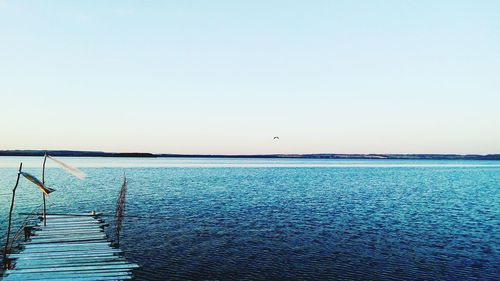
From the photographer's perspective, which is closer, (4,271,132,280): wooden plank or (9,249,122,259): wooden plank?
(4,271,132,280): wooden plank

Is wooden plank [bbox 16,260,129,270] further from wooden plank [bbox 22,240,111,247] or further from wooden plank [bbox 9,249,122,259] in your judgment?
wooden plank [bbox 22,240,111,247]

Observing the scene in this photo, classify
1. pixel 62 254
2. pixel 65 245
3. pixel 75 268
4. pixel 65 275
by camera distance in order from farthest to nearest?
pixel 65 245 → pixel 62 254 → pixel 75 268 → pixel 65 275

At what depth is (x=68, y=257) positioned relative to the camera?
62.5 ft

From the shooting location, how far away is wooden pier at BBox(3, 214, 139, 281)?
1664 centimetres

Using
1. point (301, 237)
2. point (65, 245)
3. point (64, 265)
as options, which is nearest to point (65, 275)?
point (64, 265)

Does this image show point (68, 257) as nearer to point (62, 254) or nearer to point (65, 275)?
point (62, 254)

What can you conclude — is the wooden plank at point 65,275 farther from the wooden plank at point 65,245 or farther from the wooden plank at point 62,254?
the wooden plank at point 65,245

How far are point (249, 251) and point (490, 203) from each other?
39.3 metres

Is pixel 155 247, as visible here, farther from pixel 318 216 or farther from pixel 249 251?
pixel 318 216

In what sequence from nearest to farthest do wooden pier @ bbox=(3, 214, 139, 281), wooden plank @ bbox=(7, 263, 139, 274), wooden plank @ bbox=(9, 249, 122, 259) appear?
1. wooden pier @ bbox=(3, 214, 139, 281)
2. wooden plank @ bbox=(7, 263, 139, 274)
3. wooden plank @ bbox=(9, 249, 122, 259)

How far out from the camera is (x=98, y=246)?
21391 mm

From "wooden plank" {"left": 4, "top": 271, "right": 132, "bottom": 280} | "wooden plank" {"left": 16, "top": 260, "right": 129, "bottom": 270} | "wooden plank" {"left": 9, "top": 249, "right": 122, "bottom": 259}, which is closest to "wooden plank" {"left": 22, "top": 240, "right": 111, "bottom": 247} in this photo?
"wooden plank" {"left": 9, "top": 249, "right": 122, "bottom": 259}

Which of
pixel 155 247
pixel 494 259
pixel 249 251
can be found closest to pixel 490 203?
pixel 494 259

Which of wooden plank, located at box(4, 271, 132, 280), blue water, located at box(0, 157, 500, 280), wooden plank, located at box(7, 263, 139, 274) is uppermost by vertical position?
wooden plank, located at box(7, 263, 139, 274)
